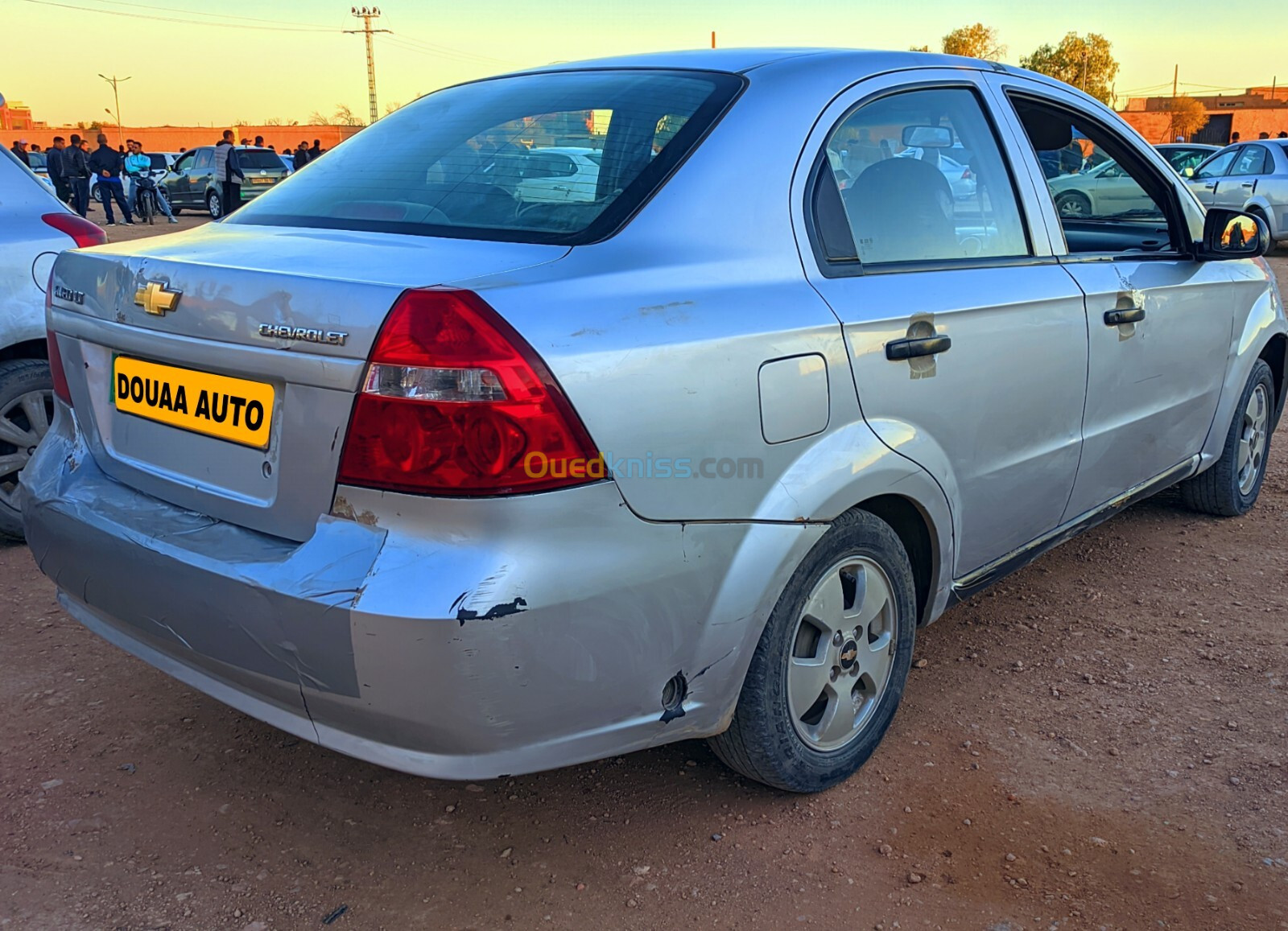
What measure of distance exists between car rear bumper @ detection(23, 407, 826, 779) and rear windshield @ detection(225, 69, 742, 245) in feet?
2.01

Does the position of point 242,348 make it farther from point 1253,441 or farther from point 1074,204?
point 1253,441

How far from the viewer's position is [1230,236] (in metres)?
3.52

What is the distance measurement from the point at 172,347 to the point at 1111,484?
2.79 m

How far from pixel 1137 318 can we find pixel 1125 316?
0.11 m

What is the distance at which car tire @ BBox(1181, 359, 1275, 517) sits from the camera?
4262 mm

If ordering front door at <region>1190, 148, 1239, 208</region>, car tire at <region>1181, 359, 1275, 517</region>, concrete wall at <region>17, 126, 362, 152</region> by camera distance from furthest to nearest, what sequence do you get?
concrete wall at <region>17, 126, 362, 152</region>, front door at <region>1190, 148, 1239, 208</region>, car tire at <region>1181, 359, 1275, 517</region>

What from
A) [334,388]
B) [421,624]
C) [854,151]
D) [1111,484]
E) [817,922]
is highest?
[854,151]

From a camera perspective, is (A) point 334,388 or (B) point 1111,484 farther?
(B) point 1111,484

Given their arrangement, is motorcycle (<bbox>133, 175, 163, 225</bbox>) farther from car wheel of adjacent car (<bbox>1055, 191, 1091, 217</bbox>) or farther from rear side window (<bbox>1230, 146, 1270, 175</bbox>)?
car wheel of adjacent car (<bbox>1055, 191, 1091, 217</bbox>)

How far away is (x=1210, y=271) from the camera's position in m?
3.67

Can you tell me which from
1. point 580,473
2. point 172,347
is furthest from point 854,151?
point 172,347

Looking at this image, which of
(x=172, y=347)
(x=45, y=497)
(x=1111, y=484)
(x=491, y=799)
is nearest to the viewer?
(x=172, y=347)

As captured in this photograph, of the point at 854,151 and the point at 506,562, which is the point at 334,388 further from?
the point at 854,151

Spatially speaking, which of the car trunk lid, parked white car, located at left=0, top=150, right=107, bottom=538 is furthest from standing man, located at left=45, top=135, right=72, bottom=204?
the car trunk lid
